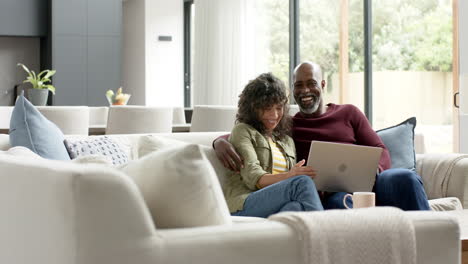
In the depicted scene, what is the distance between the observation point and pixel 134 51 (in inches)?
478

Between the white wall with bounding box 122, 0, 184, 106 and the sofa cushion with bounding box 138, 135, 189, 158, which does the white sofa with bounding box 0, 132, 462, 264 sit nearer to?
the sofa cushion with bounding box 138, 135, 189, 158

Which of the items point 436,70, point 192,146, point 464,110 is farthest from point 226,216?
point 436,70

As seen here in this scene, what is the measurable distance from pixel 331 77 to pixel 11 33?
15.3ft

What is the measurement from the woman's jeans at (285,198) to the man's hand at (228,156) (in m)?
0.24

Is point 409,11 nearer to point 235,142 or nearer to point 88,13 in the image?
point 235,142

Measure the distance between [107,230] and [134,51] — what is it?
35.1 feet

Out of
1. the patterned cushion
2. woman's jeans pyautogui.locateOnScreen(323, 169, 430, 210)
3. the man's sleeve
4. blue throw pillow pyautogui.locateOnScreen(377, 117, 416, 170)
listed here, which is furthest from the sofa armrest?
the patterned cushion

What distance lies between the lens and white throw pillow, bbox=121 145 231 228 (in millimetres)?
1781

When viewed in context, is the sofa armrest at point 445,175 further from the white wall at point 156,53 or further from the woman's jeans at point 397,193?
the white wall at point 156,53

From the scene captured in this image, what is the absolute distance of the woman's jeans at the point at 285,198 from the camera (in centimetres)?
294

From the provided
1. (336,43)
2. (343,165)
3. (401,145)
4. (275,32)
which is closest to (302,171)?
(343,165)

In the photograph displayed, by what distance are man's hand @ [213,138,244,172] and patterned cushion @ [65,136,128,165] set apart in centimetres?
42

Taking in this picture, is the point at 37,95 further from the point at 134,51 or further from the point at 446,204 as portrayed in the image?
the point at 134,51

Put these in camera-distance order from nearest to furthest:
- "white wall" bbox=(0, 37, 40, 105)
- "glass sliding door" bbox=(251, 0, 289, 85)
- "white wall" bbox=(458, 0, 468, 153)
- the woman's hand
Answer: the woman's hand, "white wall" bbox=(458, 0, 468, 153), "glass sliding door" bbox=(251, 0, 289, 85), "white wall" bbox=(0, 37, 40, 105)
